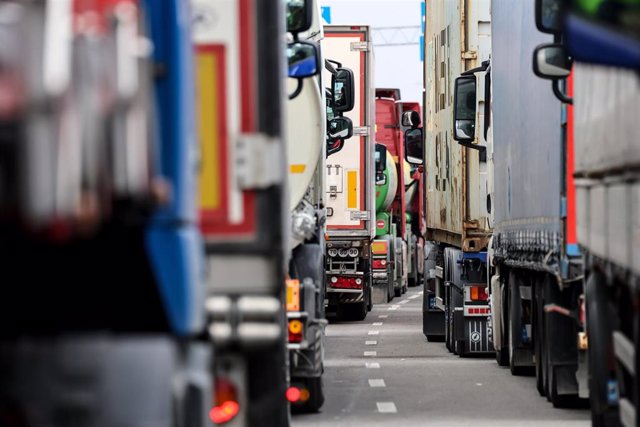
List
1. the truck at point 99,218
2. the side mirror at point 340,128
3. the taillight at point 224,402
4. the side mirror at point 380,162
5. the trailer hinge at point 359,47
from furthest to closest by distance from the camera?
the side mirror at point 380,162 < the trailer hinge at point 359,47 < the side mirror at point 340,128 < the taillight at point 224,402 < the truck at point 99,218

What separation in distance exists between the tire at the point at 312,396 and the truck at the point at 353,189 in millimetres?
14294

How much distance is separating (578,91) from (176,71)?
5000 millimetres

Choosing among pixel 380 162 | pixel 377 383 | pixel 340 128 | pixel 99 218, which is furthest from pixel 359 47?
pixel 99 218

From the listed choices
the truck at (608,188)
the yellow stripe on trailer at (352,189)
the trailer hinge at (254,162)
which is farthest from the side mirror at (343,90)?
the trailer hinge at (254,162)

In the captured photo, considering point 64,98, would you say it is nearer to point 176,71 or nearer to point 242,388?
point 176,71

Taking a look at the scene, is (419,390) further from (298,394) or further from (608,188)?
→ (608,188)

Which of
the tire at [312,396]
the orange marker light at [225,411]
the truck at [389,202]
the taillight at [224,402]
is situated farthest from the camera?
the truck at [389,202]

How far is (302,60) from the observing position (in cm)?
1187

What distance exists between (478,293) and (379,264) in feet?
50.4

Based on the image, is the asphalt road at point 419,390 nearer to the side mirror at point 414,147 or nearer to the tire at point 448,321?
the tire at point 448,321

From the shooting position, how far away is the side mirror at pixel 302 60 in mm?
11852

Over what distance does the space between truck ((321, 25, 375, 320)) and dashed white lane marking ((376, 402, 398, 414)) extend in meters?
13.3

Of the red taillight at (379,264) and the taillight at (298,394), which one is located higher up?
the taillight at (298,394)

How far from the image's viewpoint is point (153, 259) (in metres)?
5.73
